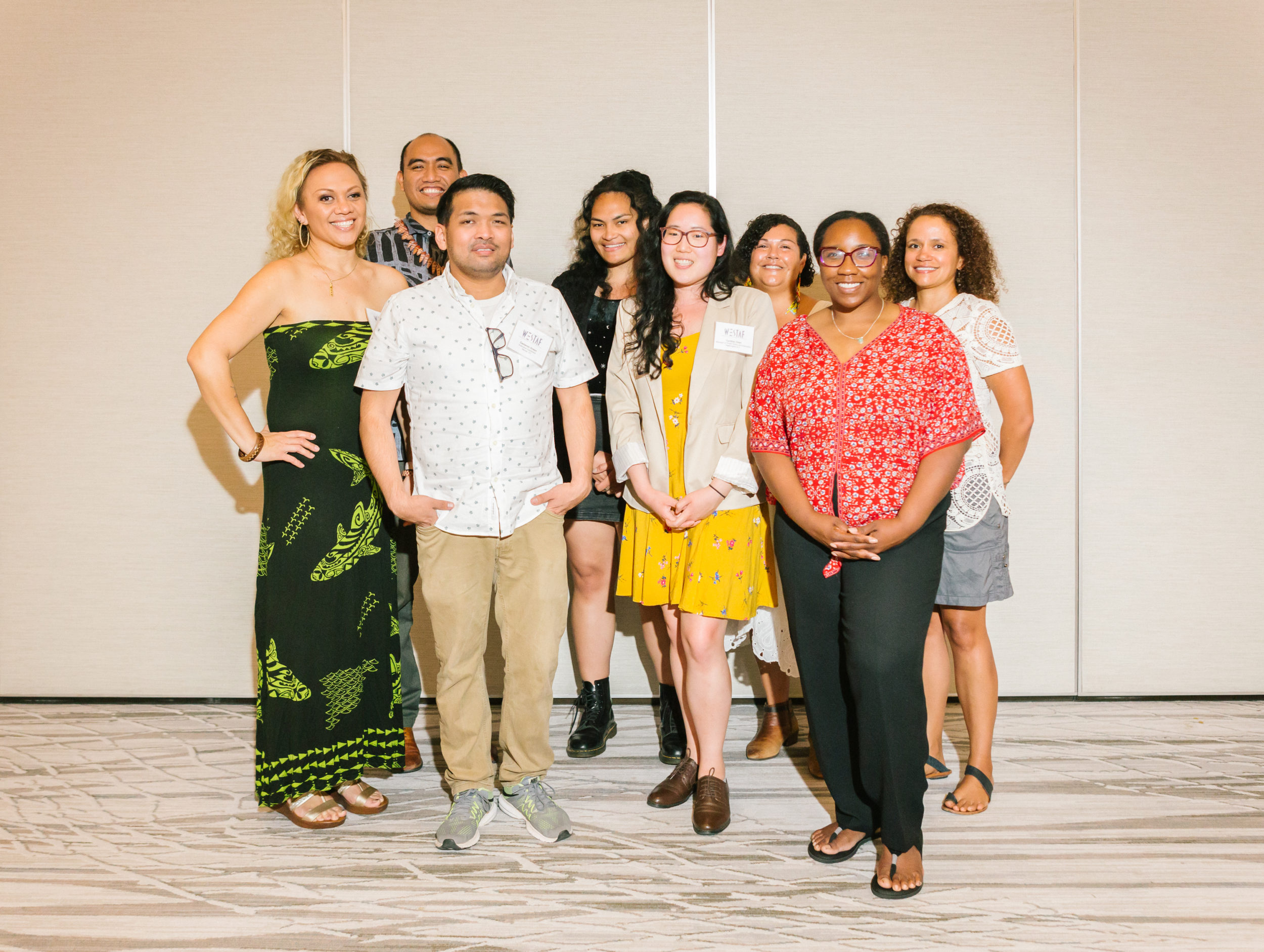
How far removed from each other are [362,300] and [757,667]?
2.34m

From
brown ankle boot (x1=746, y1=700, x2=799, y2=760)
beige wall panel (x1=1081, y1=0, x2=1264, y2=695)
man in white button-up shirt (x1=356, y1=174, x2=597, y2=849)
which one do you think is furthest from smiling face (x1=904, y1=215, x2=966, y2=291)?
brown ankle boot (x1=746, y1=700, x2=799, y2=760)

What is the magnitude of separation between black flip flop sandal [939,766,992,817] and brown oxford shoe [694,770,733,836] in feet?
2.26

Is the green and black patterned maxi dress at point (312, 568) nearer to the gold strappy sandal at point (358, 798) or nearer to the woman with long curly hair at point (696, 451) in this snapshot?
the gold strappy sandal at point (358, 798)

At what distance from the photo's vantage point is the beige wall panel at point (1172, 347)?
3.87 m

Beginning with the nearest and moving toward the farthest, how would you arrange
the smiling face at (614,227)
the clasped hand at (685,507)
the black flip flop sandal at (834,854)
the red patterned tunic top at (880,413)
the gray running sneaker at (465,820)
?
the red patterned tunic top at (880,413) → the black flip flop sandal at (834,854) → the gray running sneaker at (465,820) → the clasped hand at (685,507) → the smiling face at (614,227)

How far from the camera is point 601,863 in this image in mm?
2404

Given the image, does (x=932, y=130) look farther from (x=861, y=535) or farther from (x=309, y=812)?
(x=309, y=812)

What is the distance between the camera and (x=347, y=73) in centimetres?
386

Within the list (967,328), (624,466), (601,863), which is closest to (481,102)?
(624,466)

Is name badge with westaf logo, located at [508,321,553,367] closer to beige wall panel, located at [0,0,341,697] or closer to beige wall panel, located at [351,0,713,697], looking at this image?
beige wall panel, located at [351,0,713,697]

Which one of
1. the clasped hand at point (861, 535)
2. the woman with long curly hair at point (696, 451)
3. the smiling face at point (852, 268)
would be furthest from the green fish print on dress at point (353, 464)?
the smiling face at point (852, 268)

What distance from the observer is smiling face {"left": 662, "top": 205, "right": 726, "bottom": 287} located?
2.65 m

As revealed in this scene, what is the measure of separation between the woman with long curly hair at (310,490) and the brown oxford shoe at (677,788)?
2.95ft

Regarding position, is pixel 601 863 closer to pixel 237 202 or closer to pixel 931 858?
pixel 931 858
